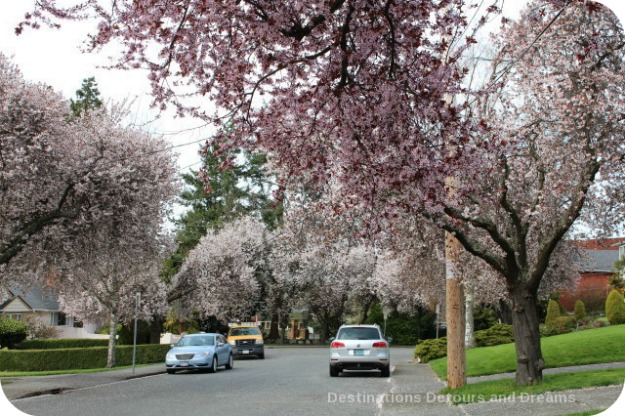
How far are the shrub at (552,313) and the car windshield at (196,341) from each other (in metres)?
13.6

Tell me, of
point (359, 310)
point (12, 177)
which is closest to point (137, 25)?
point (12, 177)

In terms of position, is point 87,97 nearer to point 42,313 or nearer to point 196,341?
point 196,341

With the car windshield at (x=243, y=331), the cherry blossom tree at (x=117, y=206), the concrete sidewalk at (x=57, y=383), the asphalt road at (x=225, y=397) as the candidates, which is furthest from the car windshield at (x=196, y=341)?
the car windshield at (x=243, y=331)

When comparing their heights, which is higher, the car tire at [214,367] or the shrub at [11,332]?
the shrub at [11,332]

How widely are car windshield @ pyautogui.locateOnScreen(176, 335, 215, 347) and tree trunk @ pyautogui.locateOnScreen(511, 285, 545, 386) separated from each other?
1266 cm

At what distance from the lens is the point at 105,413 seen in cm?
1180

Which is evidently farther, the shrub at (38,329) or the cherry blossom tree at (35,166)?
the shrub at (38,329)

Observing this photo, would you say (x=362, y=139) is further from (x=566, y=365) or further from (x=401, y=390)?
(x=566, y=365)

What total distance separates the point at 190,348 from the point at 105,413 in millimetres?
11074

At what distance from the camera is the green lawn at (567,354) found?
17844 millimetres

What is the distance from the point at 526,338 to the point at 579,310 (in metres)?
15.2

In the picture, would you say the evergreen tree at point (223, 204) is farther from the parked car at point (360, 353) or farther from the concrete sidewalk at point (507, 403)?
the concrete sidewalk at point (507, 403)

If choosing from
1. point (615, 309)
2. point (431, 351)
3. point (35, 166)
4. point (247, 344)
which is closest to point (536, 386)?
point (35, 166)

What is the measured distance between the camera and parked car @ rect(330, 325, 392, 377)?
20.0 m
